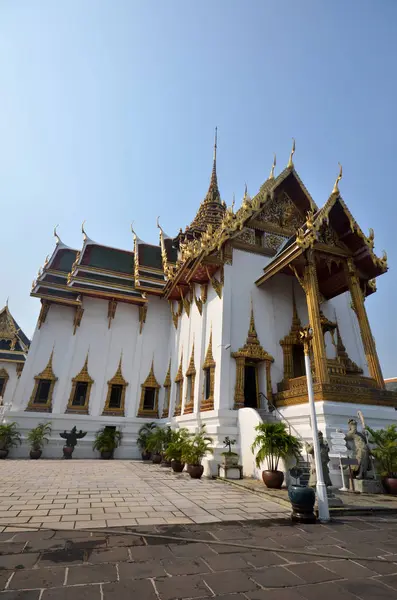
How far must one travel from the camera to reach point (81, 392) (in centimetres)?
1319

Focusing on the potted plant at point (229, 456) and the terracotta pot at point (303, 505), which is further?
the potted plant at point (229, 456)

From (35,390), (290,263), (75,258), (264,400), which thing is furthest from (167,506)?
(75,258)

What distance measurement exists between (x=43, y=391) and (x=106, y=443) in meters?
3.31

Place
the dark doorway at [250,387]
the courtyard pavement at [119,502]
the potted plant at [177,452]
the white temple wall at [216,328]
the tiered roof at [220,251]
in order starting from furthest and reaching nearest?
the tiered roof at [220,251], the dark doorway at [250,387], the white temple wall at [216,328], the potted plant at [177,452], the courtyard pavement at [119,502]

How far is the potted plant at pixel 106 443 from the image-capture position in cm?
1202

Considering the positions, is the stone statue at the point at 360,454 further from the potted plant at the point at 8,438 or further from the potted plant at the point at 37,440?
the potted plant at the point at 8,438

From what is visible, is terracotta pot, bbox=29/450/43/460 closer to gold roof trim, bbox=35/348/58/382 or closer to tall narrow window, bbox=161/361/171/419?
gold roof trim, bbox=35/348/58/382

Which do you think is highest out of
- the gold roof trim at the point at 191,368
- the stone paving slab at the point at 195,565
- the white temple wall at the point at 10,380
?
the white temple wall at the point at 10,380

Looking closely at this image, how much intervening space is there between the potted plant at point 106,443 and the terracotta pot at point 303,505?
961 cm

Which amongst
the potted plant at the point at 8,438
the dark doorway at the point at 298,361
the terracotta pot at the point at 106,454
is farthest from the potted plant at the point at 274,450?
the potted plant at the point at 8,438

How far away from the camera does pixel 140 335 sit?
14617mm

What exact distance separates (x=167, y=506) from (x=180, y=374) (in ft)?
25.2

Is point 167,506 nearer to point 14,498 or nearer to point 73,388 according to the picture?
point 14,498

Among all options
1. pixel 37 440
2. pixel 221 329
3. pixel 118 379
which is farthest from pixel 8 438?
pixel 221 329
